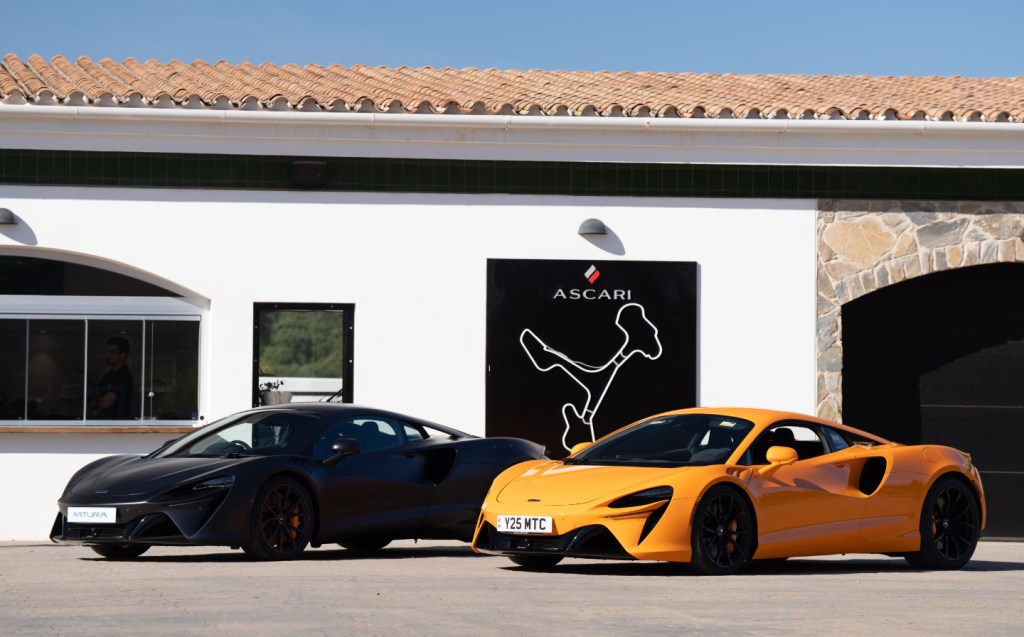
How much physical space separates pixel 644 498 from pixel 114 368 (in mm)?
7634

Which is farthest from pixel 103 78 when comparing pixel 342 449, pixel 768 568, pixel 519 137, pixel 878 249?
pixel 768 568

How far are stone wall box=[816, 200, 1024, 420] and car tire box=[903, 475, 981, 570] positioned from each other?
4635 mm

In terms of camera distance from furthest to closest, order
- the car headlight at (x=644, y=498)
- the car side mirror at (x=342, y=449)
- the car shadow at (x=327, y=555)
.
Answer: the car side mirror at (x=342, y=449) → the car shadow at (x=327, y=555) → the car headlight at (x=644, y=498)

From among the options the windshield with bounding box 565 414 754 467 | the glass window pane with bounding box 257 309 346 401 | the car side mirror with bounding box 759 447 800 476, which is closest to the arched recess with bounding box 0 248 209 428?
the glass window pane with bounding box 257 309 346 401

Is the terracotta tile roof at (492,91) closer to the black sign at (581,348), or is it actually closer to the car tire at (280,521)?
the black sign at (581,348)

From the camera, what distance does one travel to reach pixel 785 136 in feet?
53.8

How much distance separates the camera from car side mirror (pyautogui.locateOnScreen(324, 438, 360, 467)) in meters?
11.6

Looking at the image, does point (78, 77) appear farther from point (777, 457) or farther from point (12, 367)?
point (777, 457)

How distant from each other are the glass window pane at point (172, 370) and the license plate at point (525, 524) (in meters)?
6.26

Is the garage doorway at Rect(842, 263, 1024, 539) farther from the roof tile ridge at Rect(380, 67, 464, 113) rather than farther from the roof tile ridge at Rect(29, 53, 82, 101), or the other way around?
A: the roof tile ridge at Rect(29, 53, 82, 101)

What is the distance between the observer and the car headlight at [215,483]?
11.0m

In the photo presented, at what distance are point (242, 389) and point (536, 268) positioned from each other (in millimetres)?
3295

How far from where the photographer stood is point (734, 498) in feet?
33.9

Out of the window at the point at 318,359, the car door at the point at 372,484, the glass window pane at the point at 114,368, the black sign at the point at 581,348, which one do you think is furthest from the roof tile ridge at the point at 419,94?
the car door at the point at 372,484
